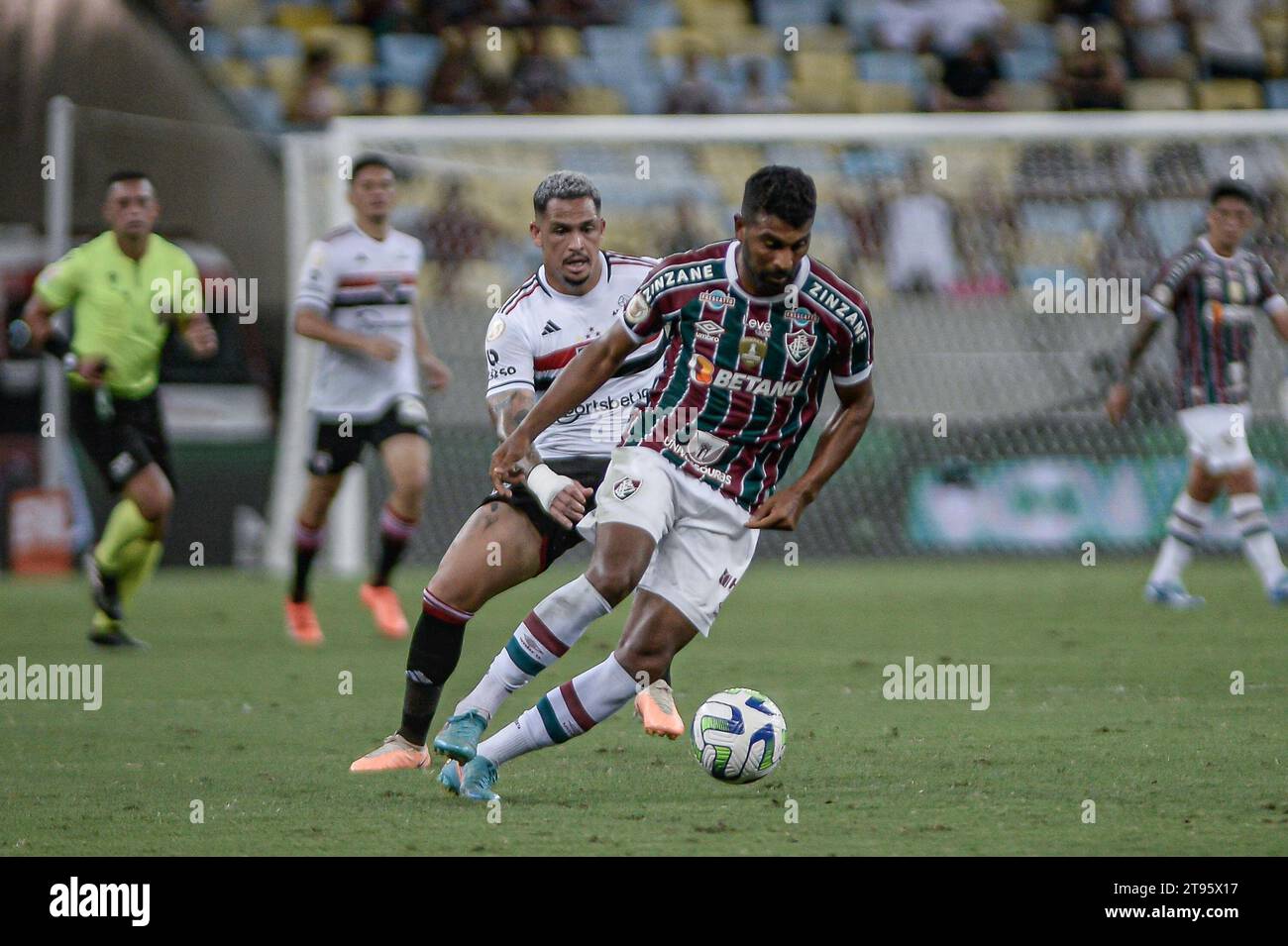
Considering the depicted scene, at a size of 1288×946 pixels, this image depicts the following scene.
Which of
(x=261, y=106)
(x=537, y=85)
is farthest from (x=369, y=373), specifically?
(x=261, y=106)

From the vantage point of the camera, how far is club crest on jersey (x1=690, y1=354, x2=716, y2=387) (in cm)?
547

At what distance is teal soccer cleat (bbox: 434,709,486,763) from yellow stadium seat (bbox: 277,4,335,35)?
1373 centimetres

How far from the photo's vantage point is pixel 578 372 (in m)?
5.38

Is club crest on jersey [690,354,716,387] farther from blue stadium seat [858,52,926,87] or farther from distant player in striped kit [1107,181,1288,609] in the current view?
blue stadium seat [858,52,926,87]

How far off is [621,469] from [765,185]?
936mm

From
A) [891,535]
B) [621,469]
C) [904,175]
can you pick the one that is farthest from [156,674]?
[904,175]

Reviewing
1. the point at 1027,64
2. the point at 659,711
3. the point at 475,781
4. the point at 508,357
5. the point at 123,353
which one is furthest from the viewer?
the point at 1027,64

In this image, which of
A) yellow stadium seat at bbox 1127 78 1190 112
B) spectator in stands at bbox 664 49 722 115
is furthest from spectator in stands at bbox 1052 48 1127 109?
spectator in stands at bbox 664 49 722 115

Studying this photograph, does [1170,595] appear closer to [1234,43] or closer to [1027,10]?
[1234,43]

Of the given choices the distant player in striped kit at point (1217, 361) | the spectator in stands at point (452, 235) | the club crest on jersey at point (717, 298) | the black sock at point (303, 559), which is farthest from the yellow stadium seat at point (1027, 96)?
the club crest on jersey at point (717, 298)

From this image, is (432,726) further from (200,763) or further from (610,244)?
(610,244)

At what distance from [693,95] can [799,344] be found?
11384 millimetres

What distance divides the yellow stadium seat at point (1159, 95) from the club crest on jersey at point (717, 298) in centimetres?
1229

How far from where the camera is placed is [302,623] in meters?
9.78
